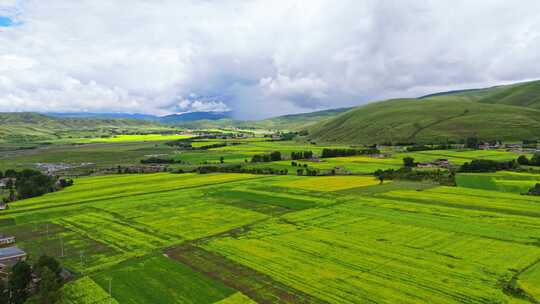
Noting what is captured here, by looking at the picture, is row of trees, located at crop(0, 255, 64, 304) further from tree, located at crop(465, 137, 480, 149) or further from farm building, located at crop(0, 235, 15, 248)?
tree, located at crop(465, 137, 480, 149)

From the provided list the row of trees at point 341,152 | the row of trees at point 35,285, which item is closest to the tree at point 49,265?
the row of trees at point 35,285

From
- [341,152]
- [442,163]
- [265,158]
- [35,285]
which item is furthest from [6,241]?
[341,152]

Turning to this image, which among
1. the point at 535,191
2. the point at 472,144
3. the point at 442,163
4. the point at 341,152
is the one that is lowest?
the point at 535,191

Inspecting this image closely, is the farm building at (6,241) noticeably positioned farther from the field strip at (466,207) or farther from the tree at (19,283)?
the field strip at (466,207)

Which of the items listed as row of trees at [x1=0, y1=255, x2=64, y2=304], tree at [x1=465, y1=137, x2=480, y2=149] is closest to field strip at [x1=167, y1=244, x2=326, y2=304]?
row of trees at [x1=0, y1=255, x2=64, y2=304]

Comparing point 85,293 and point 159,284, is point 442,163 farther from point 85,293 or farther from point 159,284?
point 85,293

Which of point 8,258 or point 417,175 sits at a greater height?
point 417,175
